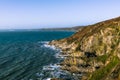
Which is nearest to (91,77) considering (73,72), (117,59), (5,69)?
(117,59)

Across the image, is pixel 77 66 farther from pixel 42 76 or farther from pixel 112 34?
pixel 112 34

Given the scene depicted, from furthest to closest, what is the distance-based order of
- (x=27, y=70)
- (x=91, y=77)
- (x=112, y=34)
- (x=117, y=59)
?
(x=112, y=34)
(x=27, y=70)
(x=117, y=59)
(x=91, y=77)

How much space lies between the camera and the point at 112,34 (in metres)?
74.8

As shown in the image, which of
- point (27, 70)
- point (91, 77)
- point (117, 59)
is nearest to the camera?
point (91, 77)

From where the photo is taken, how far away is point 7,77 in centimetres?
6162

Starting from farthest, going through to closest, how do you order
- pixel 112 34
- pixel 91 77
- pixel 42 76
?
pixel 112 34 → pixel 42 76 → pixel 91 77

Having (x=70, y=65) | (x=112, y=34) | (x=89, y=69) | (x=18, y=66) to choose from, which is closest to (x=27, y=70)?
(x=18, y=66)

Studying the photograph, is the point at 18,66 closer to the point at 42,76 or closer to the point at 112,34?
the point at 42,76

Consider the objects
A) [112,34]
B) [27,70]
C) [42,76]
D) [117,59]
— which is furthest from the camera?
[112,34]

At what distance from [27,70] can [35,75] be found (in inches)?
332

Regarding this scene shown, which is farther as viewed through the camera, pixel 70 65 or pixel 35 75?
pixel 70 65

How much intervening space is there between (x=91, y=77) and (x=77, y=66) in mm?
26189

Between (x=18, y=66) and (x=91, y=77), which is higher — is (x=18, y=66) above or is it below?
below

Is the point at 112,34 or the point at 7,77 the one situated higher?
the point at 112,34
